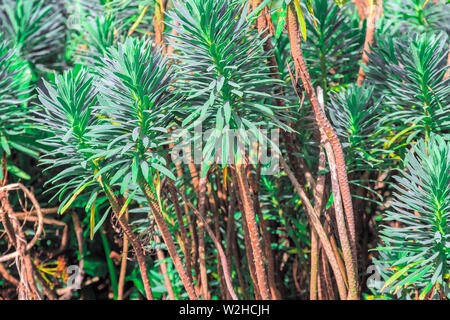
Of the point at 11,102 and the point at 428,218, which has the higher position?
the point at 11,102

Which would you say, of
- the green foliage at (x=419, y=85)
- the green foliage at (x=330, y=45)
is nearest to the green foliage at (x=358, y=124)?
the green foliage at (x=419, y=85)

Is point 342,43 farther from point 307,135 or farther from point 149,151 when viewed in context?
point 149,151

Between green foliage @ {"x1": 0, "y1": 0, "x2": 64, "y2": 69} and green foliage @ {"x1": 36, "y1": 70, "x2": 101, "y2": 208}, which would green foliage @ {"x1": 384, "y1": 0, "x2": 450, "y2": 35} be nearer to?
Result: green foliage @ {"x1": 36, "y1": 70, "x2": 101, "y2": 208}

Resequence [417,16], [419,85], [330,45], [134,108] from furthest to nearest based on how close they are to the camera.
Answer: [417,16], [330,45], [419,85], [134,108]

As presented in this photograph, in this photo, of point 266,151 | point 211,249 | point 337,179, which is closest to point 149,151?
point 266,151

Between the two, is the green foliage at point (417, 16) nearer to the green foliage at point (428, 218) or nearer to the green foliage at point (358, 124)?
the green foliage at point (358, 124)

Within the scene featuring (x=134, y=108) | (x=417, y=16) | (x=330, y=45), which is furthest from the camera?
(x=417, y=16)

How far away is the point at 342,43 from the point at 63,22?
95 cm

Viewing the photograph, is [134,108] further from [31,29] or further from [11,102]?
[31,29]

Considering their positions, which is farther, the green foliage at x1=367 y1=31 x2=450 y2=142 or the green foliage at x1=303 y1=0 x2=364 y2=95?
the green foliage at x1=303 y1=0 x2=364 y2=95

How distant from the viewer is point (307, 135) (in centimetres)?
130

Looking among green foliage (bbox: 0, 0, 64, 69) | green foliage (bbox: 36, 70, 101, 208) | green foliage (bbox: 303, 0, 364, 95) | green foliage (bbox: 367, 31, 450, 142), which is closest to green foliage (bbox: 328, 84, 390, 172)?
green foliage (bbox: 367, 31, 450, 142)

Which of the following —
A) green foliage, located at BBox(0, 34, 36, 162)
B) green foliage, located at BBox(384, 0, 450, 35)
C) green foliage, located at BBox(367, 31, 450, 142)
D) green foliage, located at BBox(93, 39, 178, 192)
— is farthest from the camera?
green foliage, located at BBox(384, 0, 450, 35)

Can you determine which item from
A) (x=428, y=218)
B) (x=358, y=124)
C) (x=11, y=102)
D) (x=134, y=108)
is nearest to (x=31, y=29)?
(x=11, y=102)
